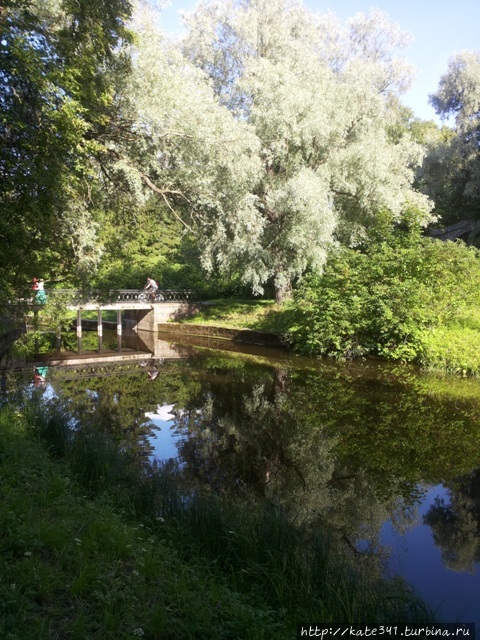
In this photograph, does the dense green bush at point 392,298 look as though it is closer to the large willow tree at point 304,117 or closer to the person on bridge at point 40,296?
the large willow tree at point 304,117

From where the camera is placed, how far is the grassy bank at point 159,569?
9.61ft

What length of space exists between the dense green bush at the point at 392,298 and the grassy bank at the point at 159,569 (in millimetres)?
10119

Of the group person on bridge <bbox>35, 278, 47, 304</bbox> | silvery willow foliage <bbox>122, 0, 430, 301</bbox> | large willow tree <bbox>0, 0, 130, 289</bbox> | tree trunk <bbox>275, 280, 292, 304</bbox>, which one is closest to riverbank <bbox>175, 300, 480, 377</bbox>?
tree trunk <bbox>275, 280, 292, 304</bbox>

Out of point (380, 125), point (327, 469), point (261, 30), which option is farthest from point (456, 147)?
point (327, 469)

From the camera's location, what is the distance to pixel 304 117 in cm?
1761

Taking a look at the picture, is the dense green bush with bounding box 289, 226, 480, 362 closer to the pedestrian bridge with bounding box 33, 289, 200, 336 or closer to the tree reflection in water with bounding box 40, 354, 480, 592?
the tree reflection in water with bounding box 40, 354, 480, 592

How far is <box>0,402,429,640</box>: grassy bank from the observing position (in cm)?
293

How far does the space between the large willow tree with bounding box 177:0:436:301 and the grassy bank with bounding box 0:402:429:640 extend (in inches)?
469

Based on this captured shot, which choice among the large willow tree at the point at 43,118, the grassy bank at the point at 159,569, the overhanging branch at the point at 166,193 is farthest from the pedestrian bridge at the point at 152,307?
the grassy bank at the point at 159,569

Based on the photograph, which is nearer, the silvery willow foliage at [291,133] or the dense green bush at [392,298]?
the dense green bush at [392,298]

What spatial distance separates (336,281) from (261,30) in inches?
416

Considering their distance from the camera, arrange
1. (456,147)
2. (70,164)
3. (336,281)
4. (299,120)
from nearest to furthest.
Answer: (70,164) < (336,281) < (299,120) < (456,147)

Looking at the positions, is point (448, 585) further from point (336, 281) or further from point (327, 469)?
point (336, 281)

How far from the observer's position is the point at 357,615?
318cm
